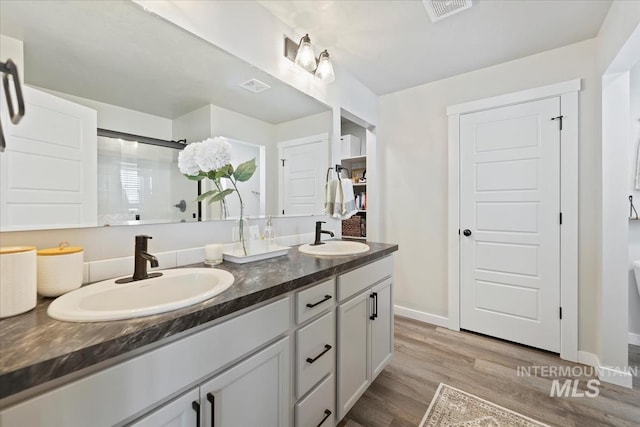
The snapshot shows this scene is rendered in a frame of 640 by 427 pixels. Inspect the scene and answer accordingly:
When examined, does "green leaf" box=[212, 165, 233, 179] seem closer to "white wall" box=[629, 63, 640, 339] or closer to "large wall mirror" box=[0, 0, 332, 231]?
"large wall mirror" box=[0, 0, 332, 231]

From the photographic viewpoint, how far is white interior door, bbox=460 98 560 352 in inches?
83.9

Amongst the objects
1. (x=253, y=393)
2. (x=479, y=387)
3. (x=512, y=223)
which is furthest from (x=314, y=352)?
(x=512, y=223)

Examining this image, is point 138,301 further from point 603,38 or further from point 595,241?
point 603,38

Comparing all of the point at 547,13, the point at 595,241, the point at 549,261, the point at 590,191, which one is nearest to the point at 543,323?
the point at 549,261

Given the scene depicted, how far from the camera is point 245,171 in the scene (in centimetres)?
151

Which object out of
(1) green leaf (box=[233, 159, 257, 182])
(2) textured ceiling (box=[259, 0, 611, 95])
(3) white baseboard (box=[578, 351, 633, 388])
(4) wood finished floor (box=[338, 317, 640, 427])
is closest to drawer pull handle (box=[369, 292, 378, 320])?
(4) wood finished floor (box=[338, 317, 640, 427])

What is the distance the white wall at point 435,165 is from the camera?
1994 mm

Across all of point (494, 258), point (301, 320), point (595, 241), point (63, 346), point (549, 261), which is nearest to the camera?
point (63, 346)

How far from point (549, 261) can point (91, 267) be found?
2894mm

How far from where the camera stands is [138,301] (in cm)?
96

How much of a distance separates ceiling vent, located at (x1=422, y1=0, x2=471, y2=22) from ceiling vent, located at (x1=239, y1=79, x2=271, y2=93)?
1.07 m

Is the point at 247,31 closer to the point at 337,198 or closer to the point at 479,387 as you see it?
the point at 337,198

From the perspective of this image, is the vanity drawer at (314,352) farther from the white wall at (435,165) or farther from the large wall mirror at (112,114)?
the white wall at (435,165)

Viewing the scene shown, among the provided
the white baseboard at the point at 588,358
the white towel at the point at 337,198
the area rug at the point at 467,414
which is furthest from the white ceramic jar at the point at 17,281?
the white baseboard at the point at 588,358
